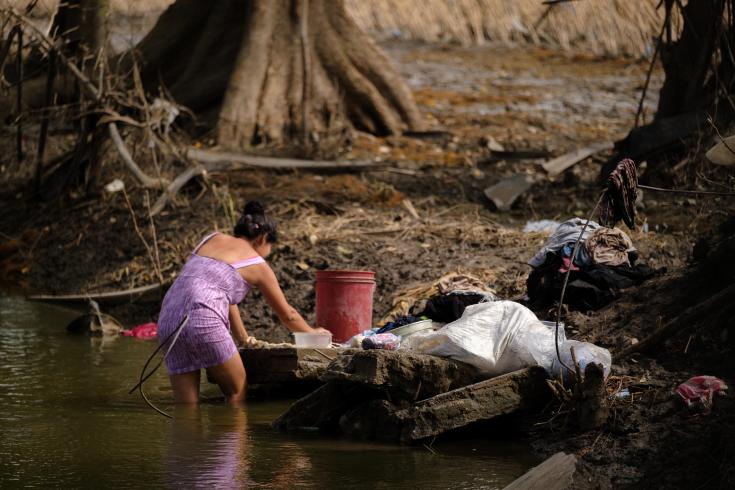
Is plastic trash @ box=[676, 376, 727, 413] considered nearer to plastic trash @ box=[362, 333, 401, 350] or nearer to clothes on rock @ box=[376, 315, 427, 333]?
plastic trash @ box=[362, 333, 401, 350]

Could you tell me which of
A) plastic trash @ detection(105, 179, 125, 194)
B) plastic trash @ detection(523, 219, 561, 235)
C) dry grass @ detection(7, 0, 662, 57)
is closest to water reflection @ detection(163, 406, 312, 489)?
plastic trash @ detection(523, 219, 561, 235)

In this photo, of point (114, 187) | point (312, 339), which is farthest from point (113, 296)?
point (312, 339)

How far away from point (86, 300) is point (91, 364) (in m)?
2.38

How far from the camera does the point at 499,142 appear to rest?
12945mm

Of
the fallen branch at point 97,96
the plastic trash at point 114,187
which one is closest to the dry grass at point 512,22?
the plastic trash at point 114,187

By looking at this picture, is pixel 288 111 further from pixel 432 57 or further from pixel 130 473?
pixel 130 473

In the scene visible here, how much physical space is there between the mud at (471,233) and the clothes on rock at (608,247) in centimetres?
41

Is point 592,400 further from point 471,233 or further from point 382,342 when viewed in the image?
point 471,233

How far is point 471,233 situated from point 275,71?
449 centimetres

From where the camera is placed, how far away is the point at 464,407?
5.00 meters

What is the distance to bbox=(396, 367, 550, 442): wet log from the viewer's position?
4.99 meters

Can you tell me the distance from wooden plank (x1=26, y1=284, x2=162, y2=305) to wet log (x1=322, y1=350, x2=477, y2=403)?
14.5 ft

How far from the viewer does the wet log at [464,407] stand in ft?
16.4

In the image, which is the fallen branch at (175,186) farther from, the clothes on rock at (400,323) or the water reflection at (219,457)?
the water reflection at (219,457)
